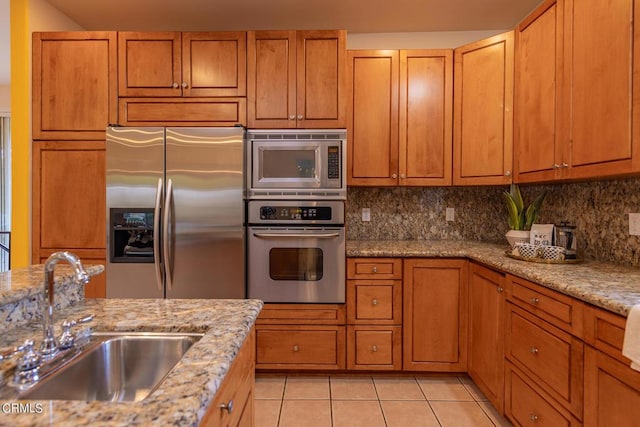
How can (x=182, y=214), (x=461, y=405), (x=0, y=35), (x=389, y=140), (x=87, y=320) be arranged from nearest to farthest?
(x=87, y=320) → (x=461, y=405) → (x=182, y=214) → (x=389, y=140) → (x=0, y=35)

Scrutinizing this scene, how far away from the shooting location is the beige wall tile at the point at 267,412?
2.02 metres

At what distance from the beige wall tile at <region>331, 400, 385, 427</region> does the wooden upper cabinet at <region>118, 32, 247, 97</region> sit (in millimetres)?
2172

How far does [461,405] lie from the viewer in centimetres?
220

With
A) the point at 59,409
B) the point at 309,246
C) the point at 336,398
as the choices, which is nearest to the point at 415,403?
the point at 336,398

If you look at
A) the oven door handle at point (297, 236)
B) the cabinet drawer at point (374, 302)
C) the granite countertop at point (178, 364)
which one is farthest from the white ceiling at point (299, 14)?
the granite countertop at point (178, 364)

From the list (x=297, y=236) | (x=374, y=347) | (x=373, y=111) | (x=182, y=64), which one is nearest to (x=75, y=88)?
(x=182, y=64)

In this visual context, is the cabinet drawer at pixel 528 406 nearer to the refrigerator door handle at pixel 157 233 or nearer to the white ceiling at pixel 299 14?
the refrigerator door handle at pixel 157 233

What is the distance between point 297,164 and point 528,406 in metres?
1.88

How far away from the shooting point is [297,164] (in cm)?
248

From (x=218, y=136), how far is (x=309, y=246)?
964 mm

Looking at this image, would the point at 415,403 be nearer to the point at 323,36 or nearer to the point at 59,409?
the point at 59,409

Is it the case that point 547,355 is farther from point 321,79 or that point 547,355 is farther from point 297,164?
point 321,79

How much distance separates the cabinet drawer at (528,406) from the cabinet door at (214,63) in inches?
94.7

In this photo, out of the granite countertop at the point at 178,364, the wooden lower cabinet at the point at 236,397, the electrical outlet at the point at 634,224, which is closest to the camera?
the granite countertop at the point at 178,364
